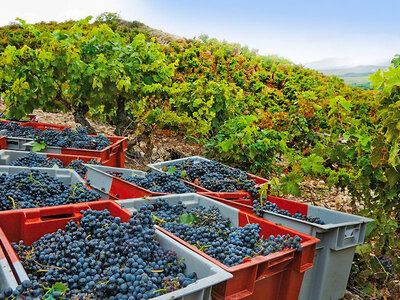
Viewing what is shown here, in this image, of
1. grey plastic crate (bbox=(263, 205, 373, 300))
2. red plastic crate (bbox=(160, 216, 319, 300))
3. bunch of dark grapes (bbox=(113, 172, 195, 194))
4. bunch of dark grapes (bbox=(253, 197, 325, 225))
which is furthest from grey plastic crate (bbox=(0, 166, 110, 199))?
grey plastic crate (bbox=(263, 205, 373, 300))

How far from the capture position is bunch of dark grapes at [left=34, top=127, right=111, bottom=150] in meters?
3.56

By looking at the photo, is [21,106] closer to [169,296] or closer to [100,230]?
[100,230]

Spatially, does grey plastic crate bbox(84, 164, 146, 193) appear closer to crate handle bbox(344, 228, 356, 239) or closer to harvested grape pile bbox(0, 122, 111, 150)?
harvested grape pile bbox(0, 122, 111, 150)

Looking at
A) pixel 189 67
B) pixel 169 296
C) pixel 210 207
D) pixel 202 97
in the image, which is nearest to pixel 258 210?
pixel 210 207

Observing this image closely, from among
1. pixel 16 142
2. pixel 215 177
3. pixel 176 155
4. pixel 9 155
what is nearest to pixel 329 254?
pixel 215 177

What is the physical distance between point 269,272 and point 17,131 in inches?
133

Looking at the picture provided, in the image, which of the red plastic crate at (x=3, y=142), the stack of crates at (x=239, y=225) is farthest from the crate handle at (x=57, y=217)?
the red plastic crate at (x=3, y=142)

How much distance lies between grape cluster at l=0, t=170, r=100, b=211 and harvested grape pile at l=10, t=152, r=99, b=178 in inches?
20.4

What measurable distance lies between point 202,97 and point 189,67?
592 centimetres

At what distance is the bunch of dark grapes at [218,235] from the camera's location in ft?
5.73

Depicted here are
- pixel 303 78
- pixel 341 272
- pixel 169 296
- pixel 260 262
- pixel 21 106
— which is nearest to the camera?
pixel 169 296

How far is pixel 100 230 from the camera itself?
1.66m

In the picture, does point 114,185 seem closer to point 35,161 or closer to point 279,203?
point 35,161

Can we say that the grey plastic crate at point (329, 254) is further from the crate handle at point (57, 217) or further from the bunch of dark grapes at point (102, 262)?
the crate handle at point (57, 217)
